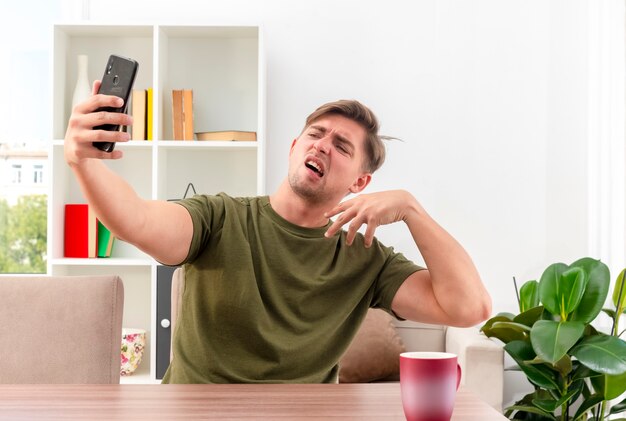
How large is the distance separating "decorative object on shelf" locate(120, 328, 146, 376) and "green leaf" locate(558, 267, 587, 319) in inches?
70.0

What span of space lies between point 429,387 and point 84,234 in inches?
106

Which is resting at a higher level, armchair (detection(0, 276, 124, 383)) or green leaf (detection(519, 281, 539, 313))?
armchair (detection(0, 276, 124, 383))

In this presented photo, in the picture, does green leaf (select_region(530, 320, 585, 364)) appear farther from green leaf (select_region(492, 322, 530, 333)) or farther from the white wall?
the white wall

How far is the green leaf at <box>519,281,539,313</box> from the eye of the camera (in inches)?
122

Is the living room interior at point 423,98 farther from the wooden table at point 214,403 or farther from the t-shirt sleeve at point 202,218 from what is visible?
the wooden table at point 214,403

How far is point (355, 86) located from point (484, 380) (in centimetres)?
150

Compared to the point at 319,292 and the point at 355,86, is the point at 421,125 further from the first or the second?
the point at 319,292

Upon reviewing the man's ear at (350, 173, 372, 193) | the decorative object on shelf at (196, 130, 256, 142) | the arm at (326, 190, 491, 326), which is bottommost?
the arm at (326, 190, 491, 326)

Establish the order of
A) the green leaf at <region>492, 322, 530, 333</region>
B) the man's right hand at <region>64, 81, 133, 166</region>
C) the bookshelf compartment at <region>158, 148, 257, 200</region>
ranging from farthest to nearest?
the bookshelf compartment at <region>158, 148, 257, 200</region>
the green leaf at <region>492, 322, 530, 333</region>
the man's right hand at <region>64, 81, 133, 166</region>

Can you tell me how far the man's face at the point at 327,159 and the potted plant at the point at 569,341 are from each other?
109 cm

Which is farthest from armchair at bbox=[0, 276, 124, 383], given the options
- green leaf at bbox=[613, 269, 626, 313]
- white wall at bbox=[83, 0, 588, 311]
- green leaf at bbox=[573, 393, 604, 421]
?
white wall at bbox=[83, 0, 588, 311]

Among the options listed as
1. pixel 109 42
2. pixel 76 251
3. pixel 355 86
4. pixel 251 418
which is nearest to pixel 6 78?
pixel 109 42

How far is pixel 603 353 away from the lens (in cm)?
256

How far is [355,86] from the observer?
3602 mm
